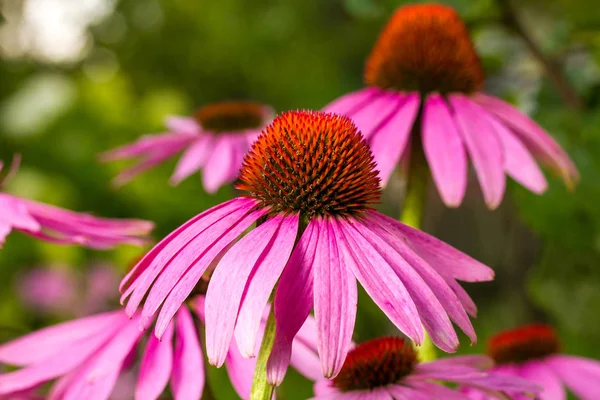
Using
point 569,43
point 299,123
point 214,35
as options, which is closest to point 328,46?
point 214,35

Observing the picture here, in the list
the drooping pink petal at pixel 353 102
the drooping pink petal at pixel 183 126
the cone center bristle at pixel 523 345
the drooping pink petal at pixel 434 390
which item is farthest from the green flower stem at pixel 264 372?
the drooping pink petal at pixel 183 126

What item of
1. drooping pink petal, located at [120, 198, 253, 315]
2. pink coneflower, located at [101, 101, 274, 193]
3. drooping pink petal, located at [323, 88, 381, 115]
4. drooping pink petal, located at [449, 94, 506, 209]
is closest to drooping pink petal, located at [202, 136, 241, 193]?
pink coneflower, located at [101, 101, 274, 193]

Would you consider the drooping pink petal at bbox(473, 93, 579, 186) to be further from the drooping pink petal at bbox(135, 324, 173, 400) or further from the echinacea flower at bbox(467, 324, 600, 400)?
the drooping pink petal at bbox(135, 324, 173, 400)

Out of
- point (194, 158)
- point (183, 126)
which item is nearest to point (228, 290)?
point (194, 158)

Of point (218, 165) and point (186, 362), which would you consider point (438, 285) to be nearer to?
point (186, 362)

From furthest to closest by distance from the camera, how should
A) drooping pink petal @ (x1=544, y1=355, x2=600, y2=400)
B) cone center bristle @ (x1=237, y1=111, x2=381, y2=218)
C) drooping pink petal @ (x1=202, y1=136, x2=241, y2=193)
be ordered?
drooping pink petal @ (x1=202, y1=136, x2=241, y2=193) < drooping pink petal @ (x1=544, y1=355, x2=600, y2=400) < cone center bristle @ (x1=237, y1=111, x2=381, y2=218)

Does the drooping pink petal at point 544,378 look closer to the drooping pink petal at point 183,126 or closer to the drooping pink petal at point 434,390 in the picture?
the drooping pink petal at point 434,390
